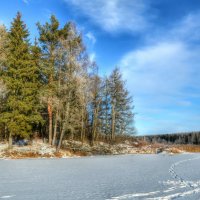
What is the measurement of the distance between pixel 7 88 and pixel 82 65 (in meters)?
7.40

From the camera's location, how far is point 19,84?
2975 cm

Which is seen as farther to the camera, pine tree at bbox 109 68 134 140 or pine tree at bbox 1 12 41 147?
pine tree at bbox 109 68 134 140

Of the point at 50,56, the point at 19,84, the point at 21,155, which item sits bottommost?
the point at 21,155

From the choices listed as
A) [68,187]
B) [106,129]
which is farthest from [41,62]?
[68,187]

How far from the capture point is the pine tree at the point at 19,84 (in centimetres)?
2917

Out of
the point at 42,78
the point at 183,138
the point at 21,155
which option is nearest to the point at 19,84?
the point at 42,78

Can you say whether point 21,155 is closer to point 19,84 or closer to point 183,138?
point 19,84

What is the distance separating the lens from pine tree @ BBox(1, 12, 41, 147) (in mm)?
29172

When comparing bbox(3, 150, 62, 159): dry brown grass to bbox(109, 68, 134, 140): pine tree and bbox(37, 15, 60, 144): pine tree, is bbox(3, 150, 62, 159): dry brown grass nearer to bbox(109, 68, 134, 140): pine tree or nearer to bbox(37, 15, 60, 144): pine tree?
bbox(37, 15, 60, 144): pine tree

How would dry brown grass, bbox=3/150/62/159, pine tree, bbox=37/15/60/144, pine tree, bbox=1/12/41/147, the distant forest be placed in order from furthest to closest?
the distant forest
pine tree, bbox=37/15/60/144
pine tree, bbox=1/12/41/147
dry brown grass, bbox=3/150/62/159

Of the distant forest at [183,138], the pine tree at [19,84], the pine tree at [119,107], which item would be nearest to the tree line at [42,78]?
the pine tree at [19,84]

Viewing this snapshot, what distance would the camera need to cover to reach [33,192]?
845 centimetres

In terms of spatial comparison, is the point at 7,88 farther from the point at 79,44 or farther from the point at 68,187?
the point at 68,187

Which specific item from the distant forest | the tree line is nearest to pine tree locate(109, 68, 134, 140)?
the tree line
